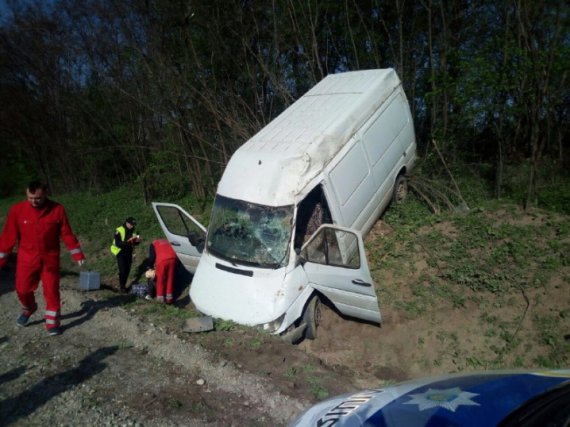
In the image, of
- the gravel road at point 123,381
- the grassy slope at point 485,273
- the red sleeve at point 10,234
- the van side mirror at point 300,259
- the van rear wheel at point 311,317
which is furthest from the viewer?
the van rear wheel at point 311,317

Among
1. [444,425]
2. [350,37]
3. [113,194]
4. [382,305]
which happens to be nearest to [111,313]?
[382,305]

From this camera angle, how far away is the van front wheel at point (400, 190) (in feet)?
29.5

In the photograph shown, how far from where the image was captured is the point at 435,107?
11.7 m

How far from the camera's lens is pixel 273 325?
5.57 metres

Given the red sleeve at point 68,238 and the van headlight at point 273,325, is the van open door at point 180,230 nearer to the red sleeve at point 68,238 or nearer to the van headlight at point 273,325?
the red sleeve at point 68,238

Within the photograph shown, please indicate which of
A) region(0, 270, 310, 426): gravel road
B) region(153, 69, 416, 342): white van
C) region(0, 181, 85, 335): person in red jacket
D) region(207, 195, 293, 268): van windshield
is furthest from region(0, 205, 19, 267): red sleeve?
region(207, 195, 293, 268): van windshield

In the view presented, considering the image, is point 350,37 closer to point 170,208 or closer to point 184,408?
point 170,208

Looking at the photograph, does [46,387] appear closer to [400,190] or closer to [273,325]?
[273,325]

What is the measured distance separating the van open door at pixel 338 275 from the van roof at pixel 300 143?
2.34ft

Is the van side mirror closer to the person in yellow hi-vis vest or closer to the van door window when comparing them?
the van door window

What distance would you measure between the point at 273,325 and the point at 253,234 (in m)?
1.27

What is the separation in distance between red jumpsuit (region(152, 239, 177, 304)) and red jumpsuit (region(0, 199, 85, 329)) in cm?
215

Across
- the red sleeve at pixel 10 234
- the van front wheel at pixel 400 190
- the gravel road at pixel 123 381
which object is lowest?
the van front wheel at pixel 400 190

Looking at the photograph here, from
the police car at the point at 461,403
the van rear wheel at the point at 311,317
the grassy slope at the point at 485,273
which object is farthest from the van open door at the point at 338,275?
the police car at the point at 461,403
